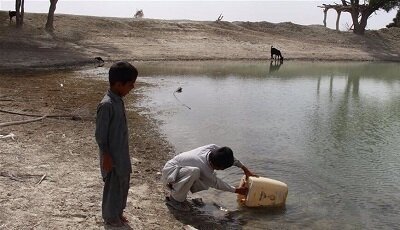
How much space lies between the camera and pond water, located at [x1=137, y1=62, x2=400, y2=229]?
548 centimetres

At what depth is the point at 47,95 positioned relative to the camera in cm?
1204

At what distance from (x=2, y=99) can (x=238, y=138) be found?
5.47 m

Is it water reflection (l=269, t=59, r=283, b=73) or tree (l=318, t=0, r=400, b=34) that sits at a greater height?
tree (l=318, t=0, r=400, b=34)

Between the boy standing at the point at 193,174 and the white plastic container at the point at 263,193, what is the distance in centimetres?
19

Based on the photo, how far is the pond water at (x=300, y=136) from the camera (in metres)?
5.48

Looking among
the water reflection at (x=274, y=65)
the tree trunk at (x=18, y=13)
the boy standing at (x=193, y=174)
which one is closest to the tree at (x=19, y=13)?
the tree trunk at (x=18, y=13)

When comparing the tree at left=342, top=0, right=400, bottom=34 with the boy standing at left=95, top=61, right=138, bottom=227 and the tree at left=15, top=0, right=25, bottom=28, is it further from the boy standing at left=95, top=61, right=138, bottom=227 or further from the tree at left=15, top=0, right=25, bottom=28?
the boy standing at left=95, top=61, right=138, bottom=227

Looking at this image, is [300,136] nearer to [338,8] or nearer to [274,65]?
[274,65]

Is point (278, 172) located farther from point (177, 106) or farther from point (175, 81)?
point (175, 81)

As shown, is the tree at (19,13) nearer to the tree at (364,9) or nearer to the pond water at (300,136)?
the pond water at (300,136)

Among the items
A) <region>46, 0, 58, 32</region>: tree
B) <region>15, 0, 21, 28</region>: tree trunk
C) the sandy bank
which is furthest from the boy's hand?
<region>46, 0, 58, 32</region>: tree

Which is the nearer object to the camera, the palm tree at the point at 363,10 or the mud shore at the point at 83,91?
the mud shore at the point at 83,91

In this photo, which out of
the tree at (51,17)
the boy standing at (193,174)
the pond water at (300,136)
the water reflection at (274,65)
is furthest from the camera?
the tree at (51,17)

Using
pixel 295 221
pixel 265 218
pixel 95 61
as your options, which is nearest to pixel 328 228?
pixel 295 221
